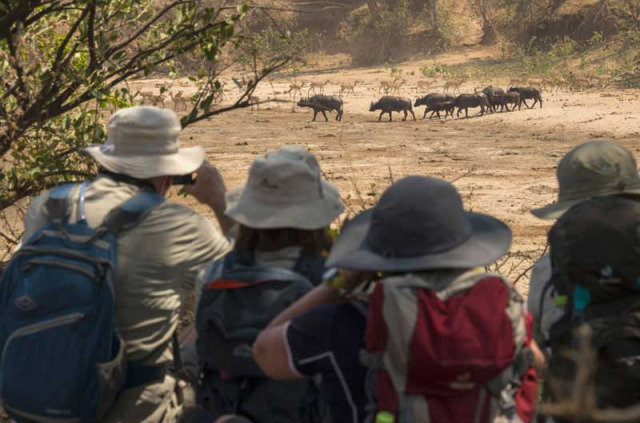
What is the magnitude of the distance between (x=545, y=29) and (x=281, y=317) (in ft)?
113

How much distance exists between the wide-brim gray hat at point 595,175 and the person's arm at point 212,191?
102 centimetres

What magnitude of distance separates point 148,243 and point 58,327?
0.35m

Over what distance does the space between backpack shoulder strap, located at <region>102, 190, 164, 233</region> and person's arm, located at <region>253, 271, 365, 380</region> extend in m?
0.67

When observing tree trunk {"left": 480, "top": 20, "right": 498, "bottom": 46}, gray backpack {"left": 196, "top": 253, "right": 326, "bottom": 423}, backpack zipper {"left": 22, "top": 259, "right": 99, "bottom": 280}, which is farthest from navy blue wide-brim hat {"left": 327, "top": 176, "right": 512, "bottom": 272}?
tree trunk {"left": 480, "top": 20, "right": 498, "bottom": 46}

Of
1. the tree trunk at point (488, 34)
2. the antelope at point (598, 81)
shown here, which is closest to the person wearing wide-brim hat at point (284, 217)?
the antelope at point (598, 81)

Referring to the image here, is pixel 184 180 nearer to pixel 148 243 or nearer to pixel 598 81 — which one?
pixel 148 243

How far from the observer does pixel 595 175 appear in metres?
2.90

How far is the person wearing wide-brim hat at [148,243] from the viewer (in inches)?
110

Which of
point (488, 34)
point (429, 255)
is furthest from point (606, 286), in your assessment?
point (488, 34)

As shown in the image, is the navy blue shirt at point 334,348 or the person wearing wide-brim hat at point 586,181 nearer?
the navy blue shirt at point 334,348

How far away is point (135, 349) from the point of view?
9.44ft

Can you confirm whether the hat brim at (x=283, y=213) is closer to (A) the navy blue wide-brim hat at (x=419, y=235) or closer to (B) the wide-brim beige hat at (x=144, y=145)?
(A) the navy blue wide-brim hat at (x=419, y=235)

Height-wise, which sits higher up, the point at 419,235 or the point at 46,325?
the point at 419,235

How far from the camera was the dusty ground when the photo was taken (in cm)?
1165
